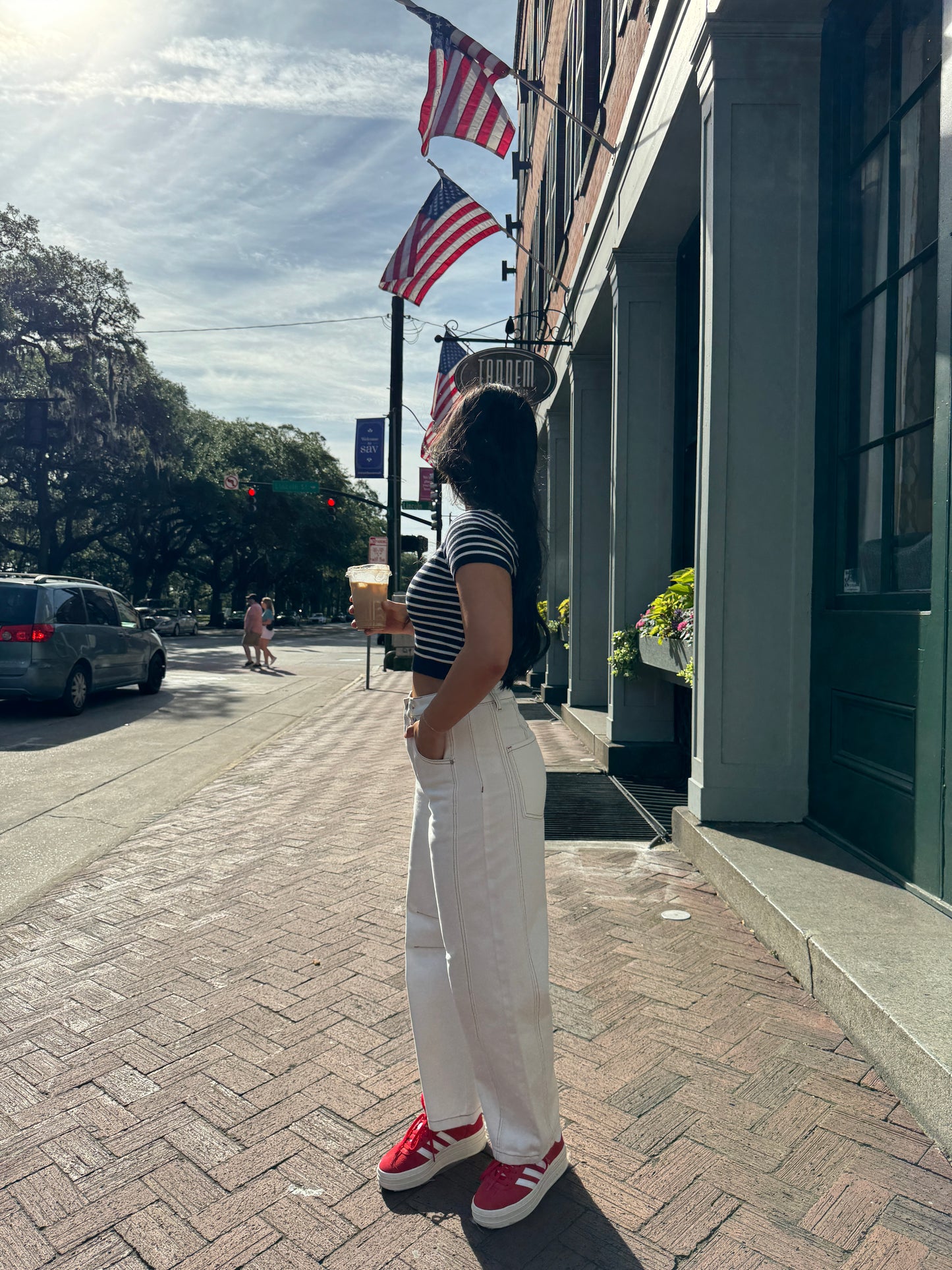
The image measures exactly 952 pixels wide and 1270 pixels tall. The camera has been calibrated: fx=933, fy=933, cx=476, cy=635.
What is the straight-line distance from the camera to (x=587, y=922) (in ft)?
13.4

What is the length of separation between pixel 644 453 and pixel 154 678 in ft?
33.9

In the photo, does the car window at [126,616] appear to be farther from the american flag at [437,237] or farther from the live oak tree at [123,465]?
the live oak tree at [123,465]

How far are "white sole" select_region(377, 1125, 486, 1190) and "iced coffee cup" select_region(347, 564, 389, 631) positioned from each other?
4.39ft

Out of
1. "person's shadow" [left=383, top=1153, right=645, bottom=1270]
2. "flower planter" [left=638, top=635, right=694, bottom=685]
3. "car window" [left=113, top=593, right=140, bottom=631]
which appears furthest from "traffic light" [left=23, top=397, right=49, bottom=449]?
"person's shadow" [left=383, top=1153, right=645, bottom=1270]

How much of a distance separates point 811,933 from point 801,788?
163 centimetres

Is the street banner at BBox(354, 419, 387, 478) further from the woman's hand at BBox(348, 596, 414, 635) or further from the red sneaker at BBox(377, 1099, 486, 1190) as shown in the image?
the red sneaker at BBox(377, 1099, 486, 1190)

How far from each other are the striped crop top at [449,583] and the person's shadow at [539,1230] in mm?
1271

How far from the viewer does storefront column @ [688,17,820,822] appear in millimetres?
4711

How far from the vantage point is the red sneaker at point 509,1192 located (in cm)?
212

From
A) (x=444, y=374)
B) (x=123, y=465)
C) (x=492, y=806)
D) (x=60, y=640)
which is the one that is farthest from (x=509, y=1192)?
(x=123, y=465)

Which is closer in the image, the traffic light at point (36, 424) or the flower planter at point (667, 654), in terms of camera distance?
the flower planter at point (667, 654)

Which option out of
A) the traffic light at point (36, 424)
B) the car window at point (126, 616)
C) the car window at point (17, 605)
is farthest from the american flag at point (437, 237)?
the traffic light at point (36, 424)

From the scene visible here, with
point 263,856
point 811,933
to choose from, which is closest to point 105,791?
point 263,856

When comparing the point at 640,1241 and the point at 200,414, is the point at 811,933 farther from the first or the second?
the point at 200,414
